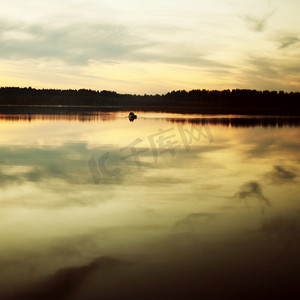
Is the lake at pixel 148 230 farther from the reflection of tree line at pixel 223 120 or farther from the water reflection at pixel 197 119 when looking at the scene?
the water reflection at pixel 197 119

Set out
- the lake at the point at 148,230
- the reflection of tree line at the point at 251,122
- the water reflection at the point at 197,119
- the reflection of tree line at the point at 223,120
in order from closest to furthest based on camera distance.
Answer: the lake at the point at 148,230 → the reflection of tree line at the point at 251,122 → the reflection of tree line at the point at 223,120 → the water reflection at the point at 197,119

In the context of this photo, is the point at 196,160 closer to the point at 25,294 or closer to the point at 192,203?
the point at 192,203

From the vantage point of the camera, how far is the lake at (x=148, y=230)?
23.9 feet

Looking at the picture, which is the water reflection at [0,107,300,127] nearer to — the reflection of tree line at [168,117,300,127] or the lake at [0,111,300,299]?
the reflection of tree line at [168,117,300,127]

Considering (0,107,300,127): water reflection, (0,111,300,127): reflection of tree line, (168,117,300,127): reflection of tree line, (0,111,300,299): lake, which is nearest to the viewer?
(0,111,300,299): lake

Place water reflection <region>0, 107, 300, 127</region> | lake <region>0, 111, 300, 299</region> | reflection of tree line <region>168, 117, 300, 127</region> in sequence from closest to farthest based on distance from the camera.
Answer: lake <region>0, 111, 300, 299</region> → reflection of tree line <region>168, 117, 300, 127</region> → water reflection <region>0, 107, 300, 127</region>

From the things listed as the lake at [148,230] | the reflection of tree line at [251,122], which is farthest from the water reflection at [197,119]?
the lake at [148,230]

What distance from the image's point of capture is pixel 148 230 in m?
10.0

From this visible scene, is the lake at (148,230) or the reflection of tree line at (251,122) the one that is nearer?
the lake at (148,230)

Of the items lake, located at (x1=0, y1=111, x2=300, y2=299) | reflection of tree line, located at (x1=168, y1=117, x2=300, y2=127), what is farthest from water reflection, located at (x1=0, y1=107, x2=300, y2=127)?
lake, located at (x1=0, y1=111, x2=300, y2=299)

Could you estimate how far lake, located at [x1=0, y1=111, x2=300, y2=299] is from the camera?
727cm

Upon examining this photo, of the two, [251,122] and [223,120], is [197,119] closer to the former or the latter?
[223,120]

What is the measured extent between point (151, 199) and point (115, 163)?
7.98 m

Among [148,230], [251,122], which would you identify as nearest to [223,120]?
[251,122]
